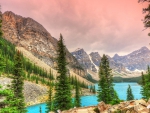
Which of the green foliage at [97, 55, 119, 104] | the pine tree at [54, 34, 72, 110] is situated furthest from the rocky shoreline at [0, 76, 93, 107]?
the pine tree at [54, 34, 72, 110]

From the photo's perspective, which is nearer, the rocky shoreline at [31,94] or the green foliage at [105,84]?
the green foliage at [105,84]

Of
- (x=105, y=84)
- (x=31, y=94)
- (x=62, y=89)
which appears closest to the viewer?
(x=62, y=89)

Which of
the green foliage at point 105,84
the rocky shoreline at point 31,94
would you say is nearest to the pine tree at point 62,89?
→ the green foliage at point 105,84

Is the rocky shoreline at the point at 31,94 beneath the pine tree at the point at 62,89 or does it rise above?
beneath

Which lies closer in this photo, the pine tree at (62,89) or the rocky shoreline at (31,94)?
the pine tree at (62,89)

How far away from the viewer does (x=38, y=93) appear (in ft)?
348

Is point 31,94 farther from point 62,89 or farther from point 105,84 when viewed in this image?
point 62,89

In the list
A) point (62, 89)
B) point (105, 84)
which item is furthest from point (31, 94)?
point (62, 89)

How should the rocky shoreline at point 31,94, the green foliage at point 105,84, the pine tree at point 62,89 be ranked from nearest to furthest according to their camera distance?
the pine tree at point 62,89 < the green foliage at point 105,84 < the rocky shoreline at point 31,94

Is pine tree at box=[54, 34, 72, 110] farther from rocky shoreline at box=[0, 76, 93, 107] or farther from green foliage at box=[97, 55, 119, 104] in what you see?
rocky shoreline at box=[0, 76, 93, 107]

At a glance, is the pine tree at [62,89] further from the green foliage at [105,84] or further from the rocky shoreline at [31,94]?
the rocky shoreline at [31,94]

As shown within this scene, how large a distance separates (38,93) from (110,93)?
79.7 metres

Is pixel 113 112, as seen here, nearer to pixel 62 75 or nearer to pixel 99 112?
pixel 99 112

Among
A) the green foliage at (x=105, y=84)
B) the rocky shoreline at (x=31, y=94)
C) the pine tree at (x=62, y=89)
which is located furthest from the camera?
the rocky shoreline at (x=31, y=94)
